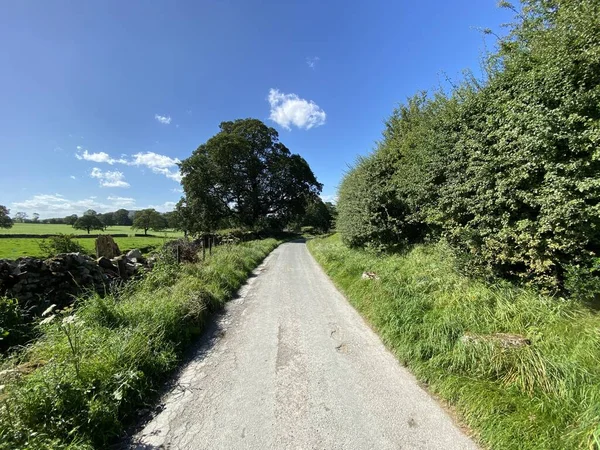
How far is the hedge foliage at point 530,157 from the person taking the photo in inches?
141

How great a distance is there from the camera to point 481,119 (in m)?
5.26

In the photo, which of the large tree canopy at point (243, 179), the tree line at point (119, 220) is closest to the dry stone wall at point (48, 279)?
the tree line at point (119, 220)

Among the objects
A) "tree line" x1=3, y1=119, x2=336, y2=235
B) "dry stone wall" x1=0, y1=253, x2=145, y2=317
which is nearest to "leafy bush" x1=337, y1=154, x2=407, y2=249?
"dry stone wall" x1=0, y1=253, x2=145, y2=317

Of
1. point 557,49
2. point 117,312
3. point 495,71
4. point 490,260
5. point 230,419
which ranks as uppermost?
point 495,71

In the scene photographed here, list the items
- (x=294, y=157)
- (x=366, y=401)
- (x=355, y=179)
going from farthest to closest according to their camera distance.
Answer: (x=294, y=157), (x=355, y=179), (x=366, y=401)

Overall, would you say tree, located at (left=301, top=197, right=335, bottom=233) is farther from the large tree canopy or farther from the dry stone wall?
the dry stone wall

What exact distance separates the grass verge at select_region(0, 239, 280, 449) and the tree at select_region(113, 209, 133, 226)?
313 ft

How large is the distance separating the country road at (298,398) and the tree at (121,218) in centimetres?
9690

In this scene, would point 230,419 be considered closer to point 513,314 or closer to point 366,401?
point 366,401

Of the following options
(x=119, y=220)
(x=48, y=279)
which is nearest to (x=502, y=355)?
(x=48, y=279)

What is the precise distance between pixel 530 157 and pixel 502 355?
2962 millimetres

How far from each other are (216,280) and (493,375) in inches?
272

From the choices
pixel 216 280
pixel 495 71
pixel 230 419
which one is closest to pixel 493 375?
pixel 230 419

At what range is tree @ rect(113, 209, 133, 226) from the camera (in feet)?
277
